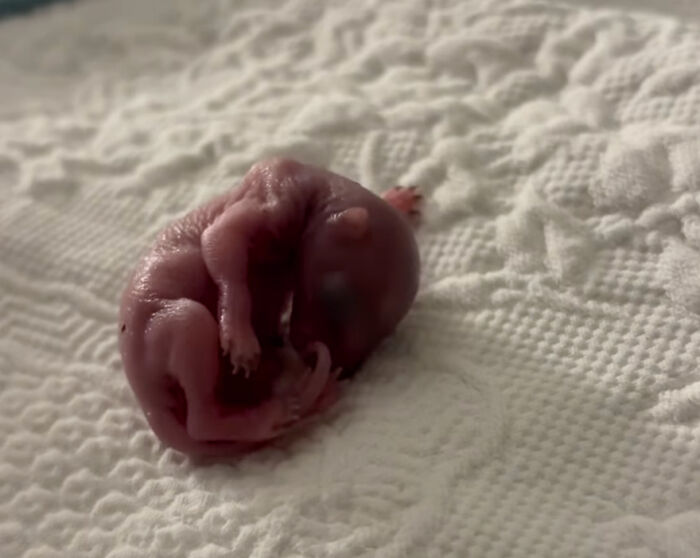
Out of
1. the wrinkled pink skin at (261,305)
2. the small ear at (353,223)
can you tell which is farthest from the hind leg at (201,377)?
the small ear at (353,223)

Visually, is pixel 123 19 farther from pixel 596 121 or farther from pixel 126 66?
pixel 596 121

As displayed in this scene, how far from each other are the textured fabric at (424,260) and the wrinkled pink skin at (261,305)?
0.11 ft

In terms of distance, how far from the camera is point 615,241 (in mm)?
695

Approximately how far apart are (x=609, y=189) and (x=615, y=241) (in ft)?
0.16

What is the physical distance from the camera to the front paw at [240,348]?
24.0 inches

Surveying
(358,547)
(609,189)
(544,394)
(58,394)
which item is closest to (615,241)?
(609,189)

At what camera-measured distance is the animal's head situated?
0.63m

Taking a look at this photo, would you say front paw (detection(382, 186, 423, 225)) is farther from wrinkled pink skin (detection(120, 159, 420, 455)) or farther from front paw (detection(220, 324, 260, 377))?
front paw (detection(220, 324, 260, 377))

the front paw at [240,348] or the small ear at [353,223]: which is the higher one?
the small ear at [353,223]

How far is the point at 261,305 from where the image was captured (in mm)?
674

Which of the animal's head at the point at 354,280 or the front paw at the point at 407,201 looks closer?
the animal's head at the point at 354,280

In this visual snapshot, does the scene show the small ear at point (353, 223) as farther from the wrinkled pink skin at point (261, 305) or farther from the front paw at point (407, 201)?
the front paw at point (407, 201)

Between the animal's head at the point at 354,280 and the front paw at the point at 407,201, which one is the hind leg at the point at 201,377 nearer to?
the animal's head at the point at 354,280

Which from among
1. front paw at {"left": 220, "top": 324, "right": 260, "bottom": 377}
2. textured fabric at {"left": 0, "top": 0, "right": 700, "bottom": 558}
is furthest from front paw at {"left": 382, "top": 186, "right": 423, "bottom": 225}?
front paw at {"left": 220, "top": 324, "right": 260, "bottom": 377}
